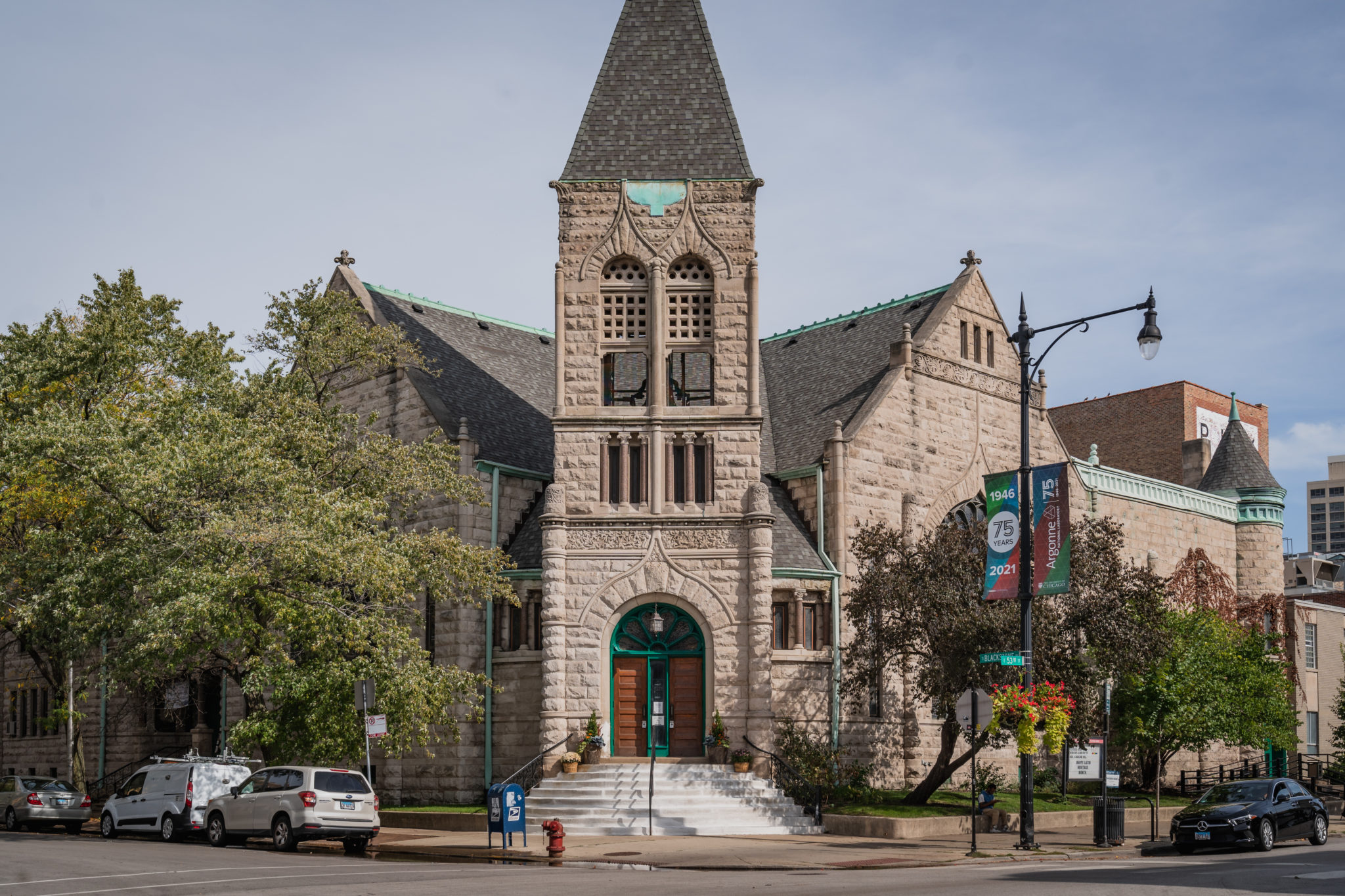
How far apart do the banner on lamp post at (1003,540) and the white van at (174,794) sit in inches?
609

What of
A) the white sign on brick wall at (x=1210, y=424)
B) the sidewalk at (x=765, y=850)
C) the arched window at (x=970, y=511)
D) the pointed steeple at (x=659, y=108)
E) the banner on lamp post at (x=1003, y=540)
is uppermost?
the pointed steeple at (x=659, y=108)

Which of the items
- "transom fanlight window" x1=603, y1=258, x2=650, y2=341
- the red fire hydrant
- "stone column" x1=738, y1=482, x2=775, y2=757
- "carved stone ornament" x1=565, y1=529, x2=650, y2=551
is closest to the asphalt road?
the red fire hydrant

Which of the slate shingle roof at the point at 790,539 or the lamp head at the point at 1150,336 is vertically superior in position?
the lamp head at the point at 1150,336

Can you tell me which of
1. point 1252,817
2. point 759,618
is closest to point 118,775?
point 759,618

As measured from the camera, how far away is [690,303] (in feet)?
107

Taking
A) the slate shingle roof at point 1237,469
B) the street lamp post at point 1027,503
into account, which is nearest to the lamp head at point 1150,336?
the street lamp post at point 1027,503

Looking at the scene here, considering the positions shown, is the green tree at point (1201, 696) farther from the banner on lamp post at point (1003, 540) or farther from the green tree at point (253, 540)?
the green tree at point (253, 540)

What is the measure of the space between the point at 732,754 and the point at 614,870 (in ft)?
32.4

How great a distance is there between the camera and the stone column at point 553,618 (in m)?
30.6

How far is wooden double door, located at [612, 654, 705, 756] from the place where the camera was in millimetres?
31172

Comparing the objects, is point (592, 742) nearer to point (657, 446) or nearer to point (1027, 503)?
point (657, 446)

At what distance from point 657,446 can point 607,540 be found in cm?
249

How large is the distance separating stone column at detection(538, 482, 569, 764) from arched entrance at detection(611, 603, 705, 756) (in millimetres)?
1321

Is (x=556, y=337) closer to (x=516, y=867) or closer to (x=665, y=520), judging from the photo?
(x=665, y=520)
